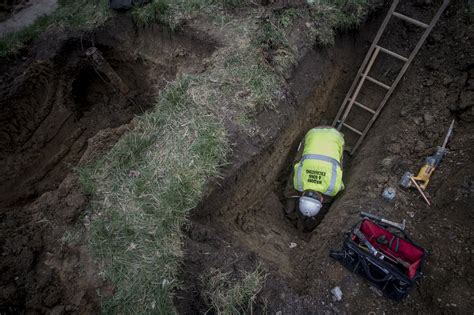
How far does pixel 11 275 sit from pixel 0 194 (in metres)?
1.59

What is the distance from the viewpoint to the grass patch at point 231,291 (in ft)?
8.99

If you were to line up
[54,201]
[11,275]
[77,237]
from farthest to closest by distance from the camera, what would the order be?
[54,201]
[77,237]
[11,275]

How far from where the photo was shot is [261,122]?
3.88m

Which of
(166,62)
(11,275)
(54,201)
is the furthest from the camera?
(166,62)

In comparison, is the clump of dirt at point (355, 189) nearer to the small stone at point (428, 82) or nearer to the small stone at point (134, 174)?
the small stone at point (428, 82)

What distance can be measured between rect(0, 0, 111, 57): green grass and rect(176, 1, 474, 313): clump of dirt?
3719 mm

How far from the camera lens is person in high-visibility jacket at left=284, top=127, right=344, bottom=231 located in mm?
3879

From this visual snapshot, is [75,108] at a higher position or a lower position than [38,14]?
lower

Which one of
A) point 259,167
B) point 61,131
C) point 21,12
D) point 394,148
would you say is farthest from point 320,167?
point 21,12

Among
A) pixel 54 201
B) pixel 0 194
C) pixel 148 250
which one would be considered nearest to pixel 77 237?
pixel 54 201

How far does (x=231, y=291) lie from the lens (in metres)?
2.79

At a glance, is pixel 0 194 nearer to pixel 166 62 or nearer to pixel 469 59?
pixel 166 62

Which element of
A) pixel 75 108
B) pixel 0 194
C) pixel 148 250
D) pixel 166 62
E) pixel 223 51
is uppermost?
pixel 223 51

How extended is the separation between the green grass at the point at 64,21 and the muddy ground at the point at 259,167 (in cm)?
24
